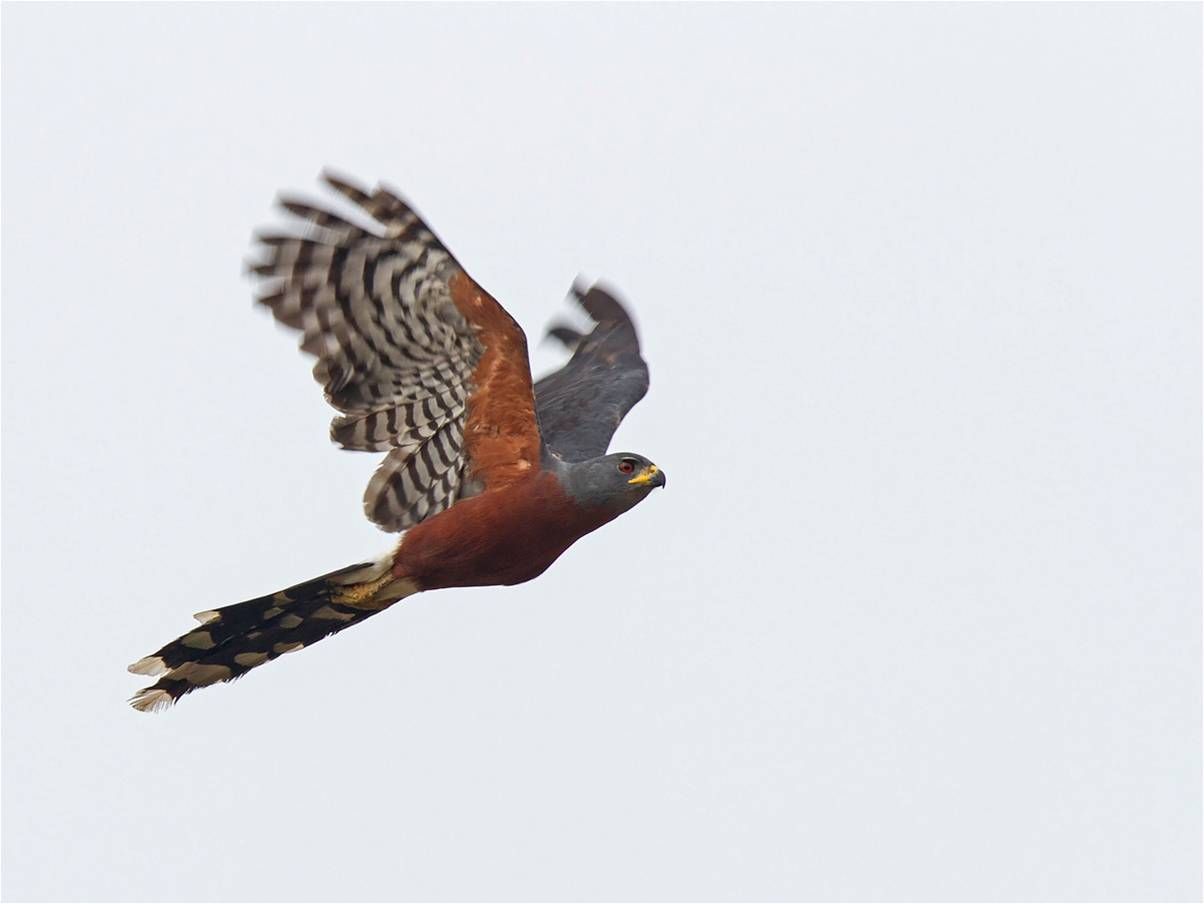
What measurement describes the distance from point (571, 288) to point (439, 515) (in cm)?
471

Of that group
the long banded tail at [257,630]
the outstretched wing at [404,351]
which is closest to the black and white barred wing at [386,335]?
the outstretched wing at [404,351]

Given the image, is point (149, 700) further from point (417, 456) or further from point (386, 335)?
point (386, 335)

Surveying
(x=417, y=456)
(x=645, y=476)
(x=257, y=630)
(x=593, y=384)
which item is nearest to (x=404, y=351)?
(x=417, y=456)

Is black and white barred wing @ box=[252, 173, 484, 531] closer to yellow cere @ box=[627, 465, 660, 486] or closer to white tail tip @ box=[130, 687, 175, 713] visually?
yellow cere @ box=[627, 465, 660, 486]

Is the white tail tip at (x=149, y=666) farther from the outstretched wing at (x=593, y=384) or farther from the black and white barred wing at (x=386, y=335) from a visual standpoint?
the outstretched wing at (x=593, y=384)

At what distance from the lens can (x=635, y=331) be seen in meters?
17.5

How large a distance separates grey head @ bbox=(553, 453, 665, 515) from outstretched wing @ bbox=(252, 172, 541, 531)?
0.33 metres

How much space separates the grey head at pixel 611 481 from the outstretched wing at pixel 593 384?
1590 mm

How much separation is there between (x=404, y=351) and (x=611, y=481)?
1.56m

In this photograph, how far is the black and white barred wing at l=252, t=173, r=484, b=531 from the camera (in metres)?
12.6

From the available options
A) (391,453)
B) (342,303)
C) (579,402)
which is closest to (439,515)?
(391,453)

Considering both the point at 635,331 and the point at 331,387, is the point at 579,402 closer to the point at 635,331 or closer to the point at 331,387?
the point at 635,331

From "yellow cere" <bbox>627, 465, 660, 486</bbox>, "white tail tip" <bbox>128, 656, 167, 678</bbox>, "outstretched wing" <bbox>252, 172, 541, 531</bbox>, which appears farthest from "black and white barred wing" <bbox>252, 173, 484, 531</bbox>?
"white tail tip" <bbox>128, 656, 167, 678</bbox>

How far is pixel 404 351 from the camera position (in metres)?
13.3
